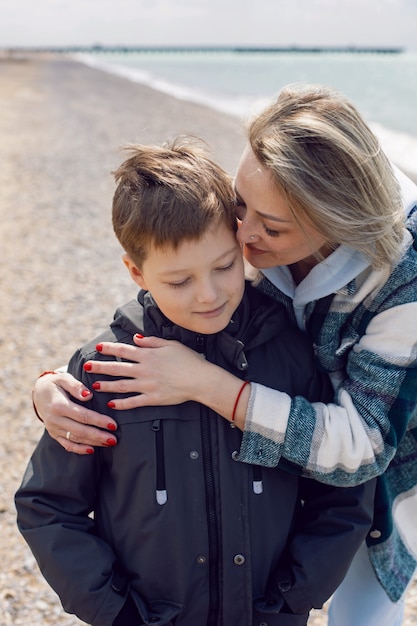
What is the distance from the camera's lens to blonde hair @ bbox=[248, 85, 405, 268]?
2.15 metres

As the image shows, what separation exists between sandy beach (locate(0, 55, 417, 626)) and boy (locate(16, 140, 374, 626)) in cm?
53

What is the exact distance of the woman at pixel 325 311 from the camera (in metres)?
2.15

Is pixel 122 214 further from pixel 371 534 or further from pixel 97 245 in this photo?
pixel 97 245

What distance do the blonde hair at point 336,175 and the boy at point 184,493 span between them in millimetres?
244

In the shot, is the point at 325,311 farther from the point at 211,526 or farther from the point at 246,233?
the point at 211,526

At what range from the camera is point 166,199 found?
7.13 feet

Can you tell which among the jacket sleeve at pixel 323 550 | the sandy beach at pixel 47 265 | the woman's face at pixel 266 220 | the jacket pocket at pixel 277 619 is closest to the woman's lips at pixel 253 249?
the woman's face at pixel 266 220

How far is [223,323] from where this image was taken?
2229 millimetres

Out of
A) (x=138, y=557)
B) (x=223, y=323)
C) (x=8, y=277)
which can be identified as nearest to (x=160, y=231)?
(x=223, y=323)

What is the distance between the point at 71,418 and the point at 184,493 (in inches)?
16.4

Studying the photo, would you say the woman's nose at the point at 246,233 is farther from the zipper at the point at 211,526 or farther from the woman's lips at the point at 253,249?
the zipper at the point at 211,526

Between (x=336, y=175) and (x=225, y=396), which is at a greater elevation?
(x=336, y=175)

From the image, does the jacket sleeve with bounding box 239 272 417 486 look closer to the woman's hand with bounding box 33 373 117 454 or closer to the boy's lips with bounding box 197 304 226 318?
the boy's lips with bounding box 197 304 226 318

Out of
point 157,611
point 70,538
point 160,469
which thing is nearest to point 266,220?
point 160,469
